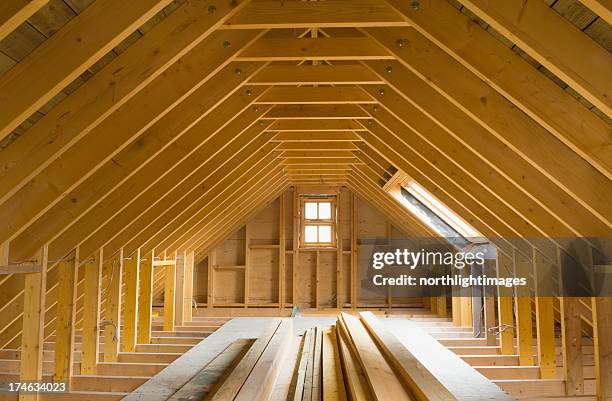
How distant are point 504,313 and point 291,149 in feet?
10.6

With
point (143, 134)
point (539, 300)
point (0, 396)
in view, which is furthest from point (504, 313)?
point (0, 396)

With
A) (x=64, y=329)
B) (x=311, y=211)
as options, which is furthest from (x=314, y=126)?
(x=311, y=211)

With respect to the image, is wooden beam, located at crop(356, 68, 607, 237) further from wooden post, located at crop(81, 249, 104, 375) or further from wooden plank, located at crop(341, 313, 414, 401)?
wooden post, located at crop(81, 249, 104, 375)

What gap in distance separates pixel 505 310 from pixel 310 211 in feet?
18.6

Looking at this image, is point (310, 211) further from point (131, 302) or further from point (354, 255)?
point (131, 302)

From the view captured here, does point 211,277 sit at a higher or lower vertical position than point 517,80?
lower

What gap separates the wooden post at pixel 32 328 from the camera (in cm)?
407

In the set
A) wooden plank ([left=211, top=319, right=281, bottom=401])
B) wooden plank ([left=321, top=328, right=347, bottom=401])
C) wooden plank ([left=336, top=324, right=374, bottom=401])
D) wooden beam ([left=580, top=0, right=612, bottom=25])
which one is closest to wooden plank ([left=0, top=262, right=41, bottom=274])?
wooden plank ([left=211, top=319, right=281, bottom=401])

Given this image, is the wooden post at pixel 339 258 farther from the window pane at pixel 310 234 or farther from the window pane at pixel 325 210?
the window pane at pixel 310 234

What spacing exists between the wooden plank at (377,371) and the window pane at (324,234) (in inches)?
222

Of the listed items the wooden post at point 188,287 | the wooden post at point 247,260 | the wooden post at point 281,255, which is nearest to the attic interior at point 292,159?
the wooden post at point 188,287

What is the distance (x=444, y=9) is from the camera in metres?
3.22

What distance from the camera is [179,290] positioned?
353 inches

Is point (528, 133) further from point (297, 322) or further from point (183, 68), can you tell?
point (297, 322)
